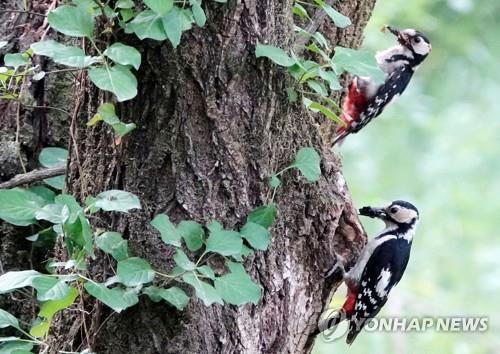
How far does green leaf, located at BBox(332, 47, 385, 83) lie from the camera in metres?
1.81

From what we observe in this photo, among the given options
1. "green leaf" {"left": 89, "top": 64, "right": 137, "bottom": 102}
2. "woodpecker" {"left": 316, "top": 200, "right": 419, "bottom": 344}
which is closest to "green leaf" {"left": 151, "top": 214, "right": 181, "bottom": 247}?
"green leaf" {"left": 89, "top": 64, "right": 137, "bottom": 102}

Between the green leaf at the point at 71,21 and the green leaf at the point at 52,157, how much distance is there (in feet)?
1.65

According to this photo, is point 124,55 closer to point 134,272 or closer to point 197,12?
point 197,12

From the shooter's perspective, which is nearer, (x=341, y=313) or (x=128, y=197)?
(x=128, y=197)

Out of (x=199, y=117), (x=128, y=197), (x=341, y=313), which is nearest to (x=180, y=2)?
(x=199, y=117)

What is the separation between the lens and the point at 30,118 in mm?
2217

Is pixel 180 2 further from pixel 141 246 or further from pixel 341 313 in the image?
pixel 341 313

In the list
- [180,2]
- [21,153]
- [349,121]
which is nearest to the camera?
[180,2]

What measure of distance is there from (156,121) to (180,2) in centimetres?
25

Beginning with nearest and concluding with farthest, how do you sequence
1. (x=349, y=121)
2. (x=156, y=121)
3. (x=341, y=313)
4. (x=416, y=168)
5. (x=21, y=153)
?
(x=156, y=121)
(x=21, y=153)
(x=341, y=313)
(x=349, y=121)
(x=416, y=168)

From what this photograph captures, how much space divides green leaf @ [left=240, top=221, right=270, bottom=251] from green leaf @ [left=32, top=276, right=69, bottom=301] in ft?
1.27

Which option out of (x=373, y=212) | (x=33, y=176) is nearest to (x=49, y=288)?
(x=33, y=176)

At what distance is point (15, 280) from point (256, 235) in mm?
483

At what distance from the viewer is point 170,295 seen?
5.40 ft
